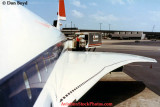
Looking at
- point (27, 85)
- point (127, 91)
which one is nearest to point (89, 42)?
point (127, 91)

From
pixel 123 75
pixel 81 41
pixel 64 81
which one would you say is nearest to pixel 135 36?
pixel 81 41

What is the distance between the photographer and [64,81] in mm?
5086

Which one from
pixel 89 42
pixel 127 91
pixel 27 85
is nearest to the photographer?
pixel 27 85

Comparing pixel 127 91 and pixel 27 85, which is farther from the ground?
pixel 27 85

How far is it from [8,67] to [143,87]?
7918mm

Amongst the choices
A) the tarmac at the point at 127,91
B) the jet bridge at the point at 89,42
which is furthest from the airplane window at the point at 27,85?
the jet bridge at the point at 89,42

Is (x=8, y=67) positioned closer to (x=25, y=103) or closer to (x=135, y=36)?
(x=25, y=103)

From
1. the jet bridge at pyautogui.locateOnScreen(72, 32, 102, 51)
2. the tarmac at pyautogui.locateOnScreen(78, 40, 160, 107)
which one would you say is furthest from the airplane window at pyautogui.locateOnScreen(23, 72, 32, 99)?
the jet bridge at pyautogui.locateOnScreen(72, 32, 102, 51)

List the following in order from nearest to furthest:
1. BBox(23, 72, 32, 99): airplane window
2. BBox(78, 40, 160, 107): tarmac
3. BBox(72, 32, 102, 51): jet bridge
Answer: BBox(23, 72, 32, 99): airplane window
BBox(78, 40, 160, 107): tarmac
BBox(72, 32, 102, 51): jet bridge

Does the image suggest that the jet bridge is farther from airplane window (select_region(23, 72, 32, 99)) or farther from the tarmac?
airplane window (select_region(23, 72, 32, 99))


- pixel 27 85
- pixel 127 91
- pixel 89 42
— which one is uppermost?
pixel 89 42

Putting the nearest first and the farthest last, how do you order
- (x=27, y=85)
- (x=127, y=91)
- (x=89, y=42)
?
1. (x=27, y=85)
2. (x=127, y=91)
3. (x=89, y=42)

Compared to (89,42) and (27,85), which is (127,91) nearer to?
(27,85)

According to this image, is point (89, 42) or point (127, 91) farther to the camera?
point (89, 42)
